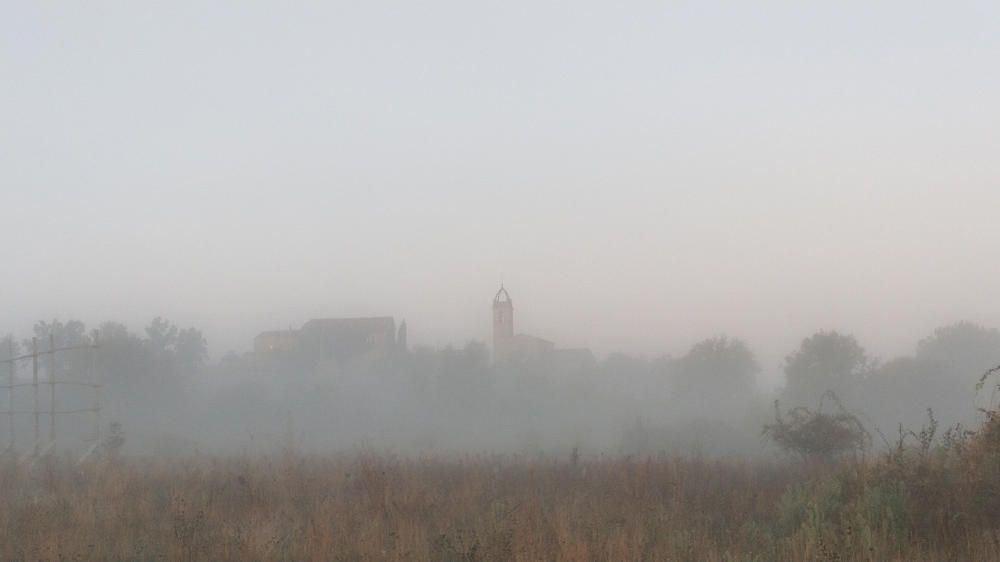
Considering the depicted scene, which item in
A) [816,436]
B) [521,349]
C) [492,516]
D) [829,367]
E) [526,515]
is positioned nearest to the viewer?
[526,515]

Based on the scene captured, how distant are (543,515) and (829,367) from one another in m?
46.7

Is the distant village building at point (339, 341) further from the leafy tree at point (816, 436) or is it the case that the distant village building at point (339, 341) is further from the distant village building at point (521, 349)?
the leafy tree at point (816, 436)

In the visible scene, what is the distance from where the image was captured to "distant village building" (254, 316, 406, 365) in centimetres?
8150

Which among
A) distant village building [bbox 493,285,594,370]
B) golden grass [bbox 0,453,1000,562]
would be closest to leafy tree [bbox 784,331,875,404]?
distant village building [bbox 493,285,594,370]

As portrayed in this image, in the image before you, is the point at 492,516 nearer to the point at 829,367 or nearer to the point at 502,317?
the point at 829,367

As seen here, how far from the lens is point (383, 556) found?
325 inches

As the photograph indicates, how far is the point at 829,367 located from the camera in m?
52.5

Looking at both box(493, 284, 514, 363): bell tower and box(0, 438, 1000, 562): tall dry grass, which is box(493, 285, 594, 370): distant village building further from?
box(0, 438, 1000, 562): tall dry grass

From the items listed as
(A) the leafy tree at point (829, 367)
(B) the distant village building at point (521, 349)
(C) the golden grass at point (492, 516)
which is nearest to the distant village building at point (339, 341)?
(B) the distant village building at point (521, 349)

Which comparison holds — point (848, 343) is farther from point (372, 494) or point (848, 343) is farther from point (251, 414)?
point (372, 494)

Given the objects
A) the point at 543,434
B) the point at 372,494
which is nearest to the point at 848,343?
the point at 543,434

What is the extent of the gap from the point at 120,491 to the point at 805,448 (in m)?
14.5

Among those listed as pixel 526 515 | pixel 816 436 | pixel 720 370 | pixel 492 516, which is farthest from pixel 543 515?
pixel 720 370

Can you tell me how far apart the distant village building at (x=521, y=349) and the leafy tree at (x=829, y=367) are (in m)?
27.4
